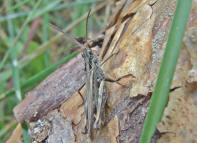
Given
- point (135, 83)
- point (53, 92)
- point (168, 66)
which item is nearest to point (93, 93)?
point (53, 92)

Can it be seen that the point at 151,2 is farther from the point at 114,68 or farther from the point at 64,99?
the point at 64,99

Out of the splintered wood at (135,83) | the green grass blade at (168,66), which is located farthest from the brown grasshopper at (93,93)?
the green grass blade at (168,66)

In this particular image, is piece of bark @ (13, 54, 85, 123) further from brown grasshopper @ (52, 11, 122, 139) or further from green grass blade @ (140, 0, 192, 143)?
green grass blade @ (140, 0, 192, 143)

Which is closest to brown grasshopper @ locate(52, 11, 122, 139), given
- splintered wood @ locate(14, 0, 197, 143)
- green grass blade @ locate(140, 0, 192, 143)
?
splintered wood @ locate(14, 0, 197, 143)

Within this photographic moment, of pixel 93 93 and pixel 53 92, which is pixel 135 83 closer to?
pixel 93 93

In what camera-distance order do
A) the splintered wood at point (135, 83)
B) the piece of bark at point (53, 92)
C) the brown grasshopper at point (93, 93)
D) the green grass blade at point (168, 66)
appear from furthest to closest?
the piece of bark at point (53, 92), the brown grasshopper at point (93, 93), the splintered wood at point (135, 83), the green grass blade at point (168, 66)

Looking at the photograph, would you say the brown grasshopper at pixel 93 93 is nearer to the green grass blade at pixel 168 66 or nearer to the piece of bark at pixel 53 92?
the piece of bark at pixel 53 92
